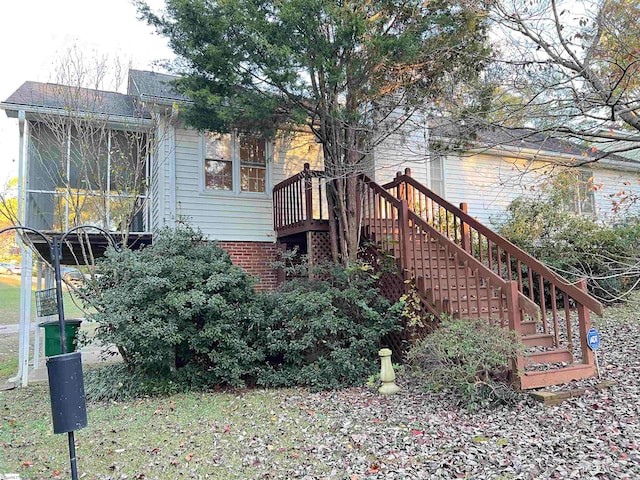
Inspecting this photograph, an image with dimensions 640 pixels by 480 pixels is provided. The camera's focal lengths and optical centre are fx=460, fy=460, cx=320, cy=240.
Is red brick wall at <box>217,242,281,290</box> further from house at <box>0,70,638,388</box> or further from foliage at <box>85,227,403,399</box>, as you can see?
foliage at <box>85,227,403,399</box>

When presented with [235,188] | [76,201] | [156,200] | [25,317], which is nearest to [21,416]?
[25,317]

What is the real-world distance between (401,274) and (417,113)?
129 inches

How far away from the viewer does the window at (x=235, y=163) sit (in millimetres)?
10344

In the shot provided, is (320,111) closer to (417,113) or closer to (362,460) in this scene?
(417,113)

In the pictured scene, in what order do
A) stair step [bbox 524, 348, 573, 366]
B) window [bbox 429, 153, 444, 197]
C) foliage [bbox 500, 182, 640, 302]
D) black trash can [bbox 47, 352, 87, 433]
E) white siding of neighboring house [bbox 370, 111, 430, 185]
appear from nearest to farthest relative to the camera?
black trash can [bbox 47, 352, 87, 433] < stair step [bbox 524, 348, 573, 366] < white siding of neighboring house [bbox 370, 111, 430, 185] < foliage [bbox 500, 182, 640, 302] < window [bbox 429, 153, 444, 197]

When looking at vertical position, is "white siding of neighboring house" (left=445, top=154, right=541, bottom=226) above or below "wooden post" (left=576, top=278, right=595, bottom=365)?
above

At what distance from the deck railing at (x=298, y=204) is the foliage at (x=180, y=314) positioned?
73.7 inches

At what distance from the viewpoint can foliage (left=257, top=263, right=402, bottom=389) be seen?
7.06m

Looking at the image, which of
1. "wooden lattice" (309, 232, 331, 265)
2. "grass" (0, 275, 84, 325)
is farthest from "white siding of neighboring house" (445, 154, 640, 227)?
"grass" (0, 275, 84, 325)

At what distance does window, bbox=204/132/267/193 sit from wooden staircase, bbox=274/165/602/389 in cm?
77

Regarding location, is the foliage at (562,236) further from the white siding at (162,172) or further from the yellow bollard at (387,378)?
the white siding at (162,172)

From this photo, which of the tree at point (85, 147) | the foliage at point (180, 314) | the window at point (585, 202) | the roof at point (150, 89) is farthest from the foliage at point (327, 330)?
the window at point (585, 202)

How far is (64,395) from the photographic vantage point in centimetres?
379

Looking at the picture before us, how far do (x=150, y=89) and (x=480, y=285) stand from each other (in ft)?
26.3
